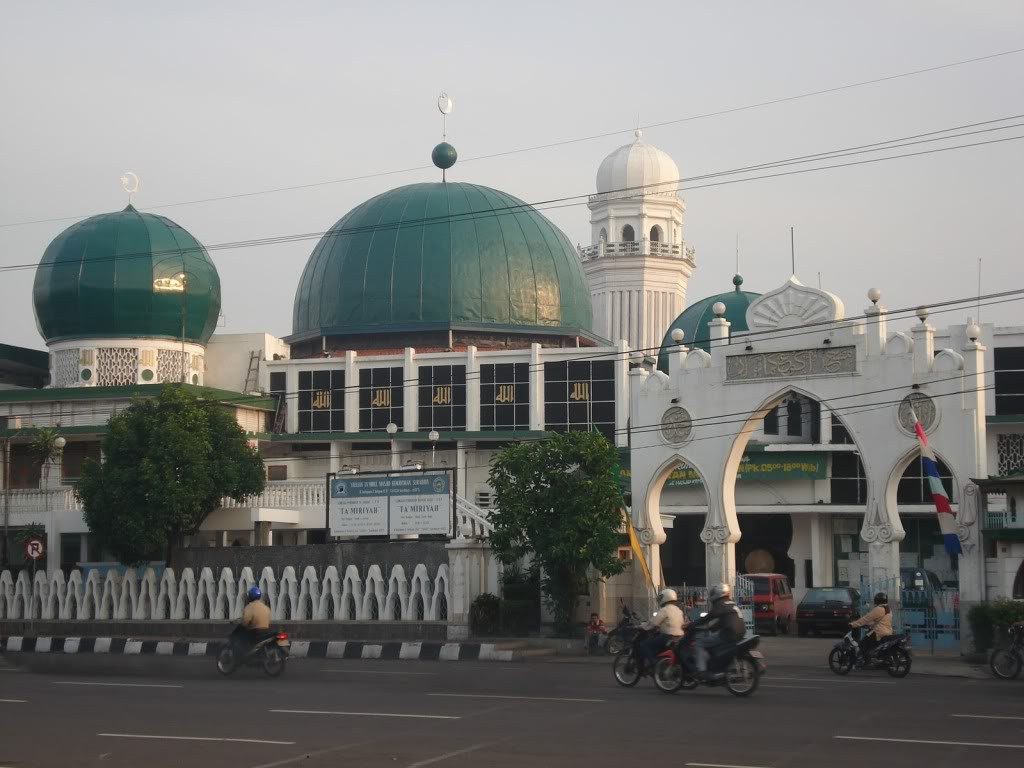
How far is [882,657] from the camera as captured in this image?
19359 mm

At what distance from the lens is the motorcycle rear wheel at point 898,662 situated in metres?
19.3

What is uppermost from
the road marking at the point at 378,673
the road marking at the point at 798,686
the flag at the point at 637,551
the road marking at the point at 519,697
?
the flag at the point at 637,551

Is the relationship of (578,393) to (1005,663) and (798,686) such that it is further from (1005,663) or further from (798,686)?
(798,686)

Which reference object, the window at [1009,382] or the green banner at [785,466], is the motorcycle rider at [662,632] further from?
the window at [1009,382]

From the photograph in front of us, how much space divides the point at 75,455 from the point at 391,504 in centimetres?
1609

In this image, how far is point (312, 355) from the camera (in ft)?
157

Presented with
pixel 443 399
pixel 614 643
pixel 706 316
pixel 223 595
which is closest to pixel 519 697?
pixel 614 643

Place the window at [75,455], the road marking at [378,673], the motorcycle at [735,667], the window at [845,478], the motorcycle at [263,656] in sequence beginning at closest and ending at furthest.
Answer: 1. the motorcycle at [735,667]
2. the motorcycle at [263,656]
3. the road marking at [378,673]
4. the window at [75,455]
5. the window at [845,478]

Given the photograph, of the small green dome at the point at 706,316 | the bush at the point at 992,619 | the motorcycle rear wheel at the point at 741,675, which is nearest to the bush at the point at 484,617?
the bush at the point at 992,619

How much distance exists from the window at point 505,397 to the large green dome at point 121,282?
30.2 ft

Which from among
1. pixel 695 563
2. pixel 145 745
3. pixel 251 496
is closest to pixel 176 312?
pixel 251 496

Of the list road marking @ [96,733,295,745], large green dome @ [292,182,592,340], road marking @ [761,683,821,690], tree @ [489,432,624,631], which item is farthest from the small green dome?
road marking @ [96,733,295,745]

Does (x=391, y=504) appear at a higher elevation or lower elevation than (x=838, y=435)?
lower

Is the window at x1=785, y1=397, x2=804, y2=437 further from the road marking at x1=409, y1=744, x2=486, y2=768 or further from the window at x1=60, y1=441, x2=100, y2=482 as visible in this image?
the road marking at x1=409, y1=744, x2=486, y2=768
